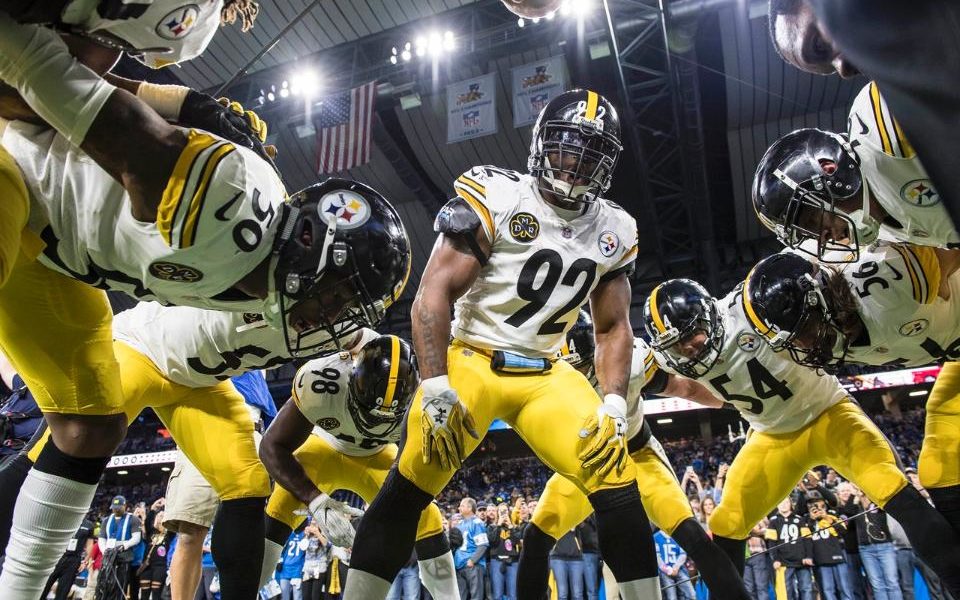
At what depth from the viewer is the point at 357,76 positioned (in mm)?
13023

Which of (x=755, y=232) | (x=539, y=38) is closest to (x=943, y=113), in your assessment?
(x=539, y=38)

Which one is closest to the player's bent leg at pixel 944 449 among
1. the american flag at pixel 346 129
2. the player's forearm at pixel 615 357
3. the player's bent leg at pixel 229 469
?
the player's forearm at pixel 615 357

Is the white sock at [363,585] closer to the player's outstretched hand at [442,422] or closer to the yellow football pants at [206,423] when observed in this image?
the player's outstretched hand at [442,422]

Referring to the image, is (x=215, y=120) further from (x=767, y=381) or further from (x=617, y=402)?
(x=767, y=381)

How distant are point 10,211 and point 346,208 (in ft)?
3.01

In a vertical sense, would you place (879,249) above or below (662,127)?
below

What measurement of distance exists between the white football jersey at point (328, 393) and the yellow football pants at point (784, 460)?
2.17 metres

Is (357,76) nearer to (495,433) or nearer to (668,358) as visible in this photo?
(668,358)

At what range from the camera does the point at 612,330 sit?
3289 mm

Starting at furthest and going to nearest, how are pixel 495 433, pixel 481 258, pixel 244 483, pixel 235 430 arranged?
pixel 495 433 → pixel 235 430 → pixel 244 483 → pixel 481 258

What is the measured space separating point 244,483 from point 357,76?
11.2 meters

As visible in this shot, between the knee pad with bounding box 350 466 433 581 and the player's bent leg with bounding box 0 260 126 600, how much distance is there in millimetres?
993

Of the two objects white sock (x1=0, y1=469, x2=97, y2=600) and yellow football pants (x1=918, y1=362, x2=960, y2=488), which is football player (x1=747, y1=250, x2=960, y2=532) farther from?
white sock (x1=0, y1=469, x2=97, y2=600)

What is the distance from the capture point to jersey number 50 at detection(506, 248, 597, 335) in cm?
305
